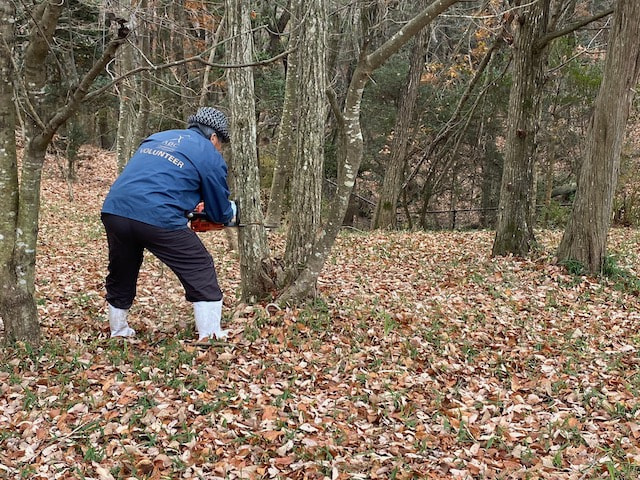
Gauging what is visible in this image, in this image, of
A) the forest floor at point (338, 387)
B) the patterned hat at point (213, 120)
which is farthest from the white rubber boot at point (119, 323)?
the patterned hat at point (213, 120)

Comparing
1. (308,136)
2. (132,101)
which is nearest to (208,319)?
(308,136)

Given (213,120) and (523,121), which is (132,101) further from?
(523,121)

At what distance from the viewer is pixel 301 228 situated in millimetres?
5742

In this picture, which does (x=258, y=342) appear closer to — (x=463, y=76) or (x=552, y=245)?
(x=552, y=245)

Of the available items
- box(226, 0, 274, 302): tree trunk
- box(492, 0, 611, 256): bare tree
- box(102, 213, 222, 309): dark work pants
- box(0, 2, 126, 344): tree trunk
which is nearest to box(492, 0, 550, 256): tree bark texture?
box(492, 0, 611, 256): bare tree

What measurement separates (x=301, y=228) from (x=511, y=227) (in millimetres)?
4348

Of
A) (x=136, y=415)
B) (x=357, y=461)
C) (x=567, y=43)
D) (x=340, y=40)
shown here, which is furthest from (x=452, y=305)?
(x=340, y=40)

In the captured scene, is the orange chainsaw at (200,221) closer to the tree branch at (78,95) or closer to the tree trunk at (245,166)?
the tree trunk at (245,166)

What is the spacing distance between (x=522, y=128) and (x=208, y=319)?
5.96 m

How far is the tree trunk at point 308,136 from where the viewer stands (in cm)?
544

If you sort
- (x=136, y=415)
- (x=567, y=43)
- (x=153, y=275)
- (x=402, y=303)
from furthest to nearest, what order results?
1. (x=567, y=43)
2. (x=153, y=275)
3. (x=402, y=303)
4. (x=136, y=415)

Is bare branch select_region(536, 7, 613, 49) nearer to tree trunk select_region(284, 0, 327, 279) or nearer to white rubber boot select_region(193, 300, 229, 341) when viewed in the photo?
tree trunk select_region(284, 0, 327, 279)

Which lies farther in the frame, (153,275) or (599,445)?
(153,275)

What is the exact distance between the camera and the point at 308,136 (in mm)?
5586
